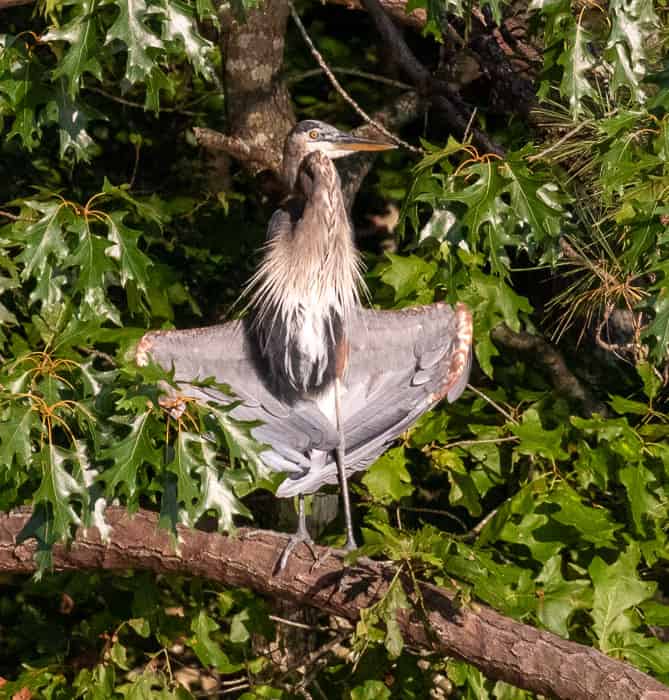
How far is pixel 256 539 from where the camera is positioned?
11.2ft

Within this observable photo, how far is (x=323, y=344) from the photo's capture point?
4.23 m

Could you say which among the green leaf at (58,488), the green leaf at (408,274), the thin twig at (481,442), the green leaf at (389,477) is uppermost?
the green leaf at (408,274)

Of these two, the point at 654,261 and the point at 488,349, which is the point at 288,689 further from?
the point at 654,261

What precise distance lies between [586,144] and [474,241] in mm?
658

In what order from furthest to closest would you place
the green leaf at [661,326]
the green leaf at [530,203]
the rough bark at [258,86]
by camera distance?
the rough bark at [258,86]
the green leaf at [530,203]
the green leaf at [661,326]

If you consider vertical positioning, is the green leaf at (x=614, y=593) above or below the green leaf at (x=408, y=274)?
below

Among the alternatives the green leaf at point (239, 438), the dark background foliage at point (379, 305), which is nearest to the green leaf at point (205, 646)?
the dark background foliage at point (379, 305)

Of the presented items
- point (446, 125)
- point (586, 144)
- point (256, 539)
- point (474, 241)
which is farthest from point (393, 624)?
point (446, 125)

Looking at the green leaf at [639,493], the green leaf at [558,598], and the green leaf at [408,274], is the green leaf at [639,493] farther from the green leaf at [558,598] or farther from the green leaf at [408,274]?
the green leaf at [408,274]

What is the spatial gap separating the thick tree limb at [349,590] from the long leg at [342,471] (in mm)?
435

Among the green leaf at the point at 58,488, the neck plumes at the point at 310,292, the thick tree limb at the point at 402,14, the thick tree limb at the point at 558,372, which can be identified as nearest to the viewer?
the green leaf at the point at 58,488

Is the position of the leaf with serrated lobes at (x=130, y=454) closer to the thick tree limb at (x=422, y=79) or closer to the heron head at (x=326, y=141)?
the heron head at (x=326, y=141)

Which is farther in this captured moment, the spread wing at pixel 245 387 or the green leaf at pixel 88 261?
the spread wing at pixel 245 387

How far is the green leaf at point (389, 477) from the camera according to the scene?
403 centimetres
